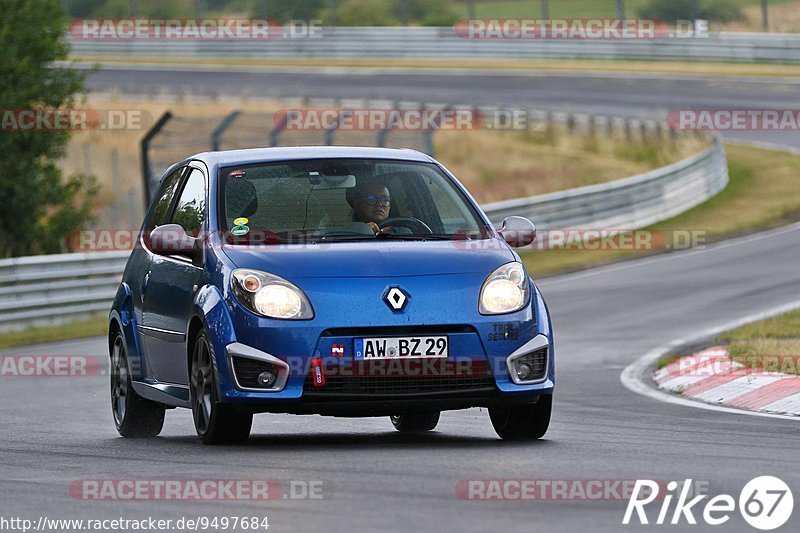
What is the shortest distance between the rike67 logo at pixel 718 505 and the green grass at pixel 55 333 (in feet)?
44.0

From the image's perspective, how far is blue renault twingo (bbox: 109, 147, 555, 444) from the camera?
805cm

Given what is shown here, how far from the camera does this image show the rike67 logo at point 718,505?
5910 millimetres

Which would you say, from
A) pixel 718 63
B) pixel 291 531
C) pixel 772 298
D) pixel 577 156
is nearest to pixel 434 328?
pixel 291 531

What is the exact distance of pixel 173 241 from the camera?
349 inches

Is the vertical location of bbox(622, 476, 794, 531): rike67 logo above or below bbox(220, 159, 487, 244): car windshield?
below

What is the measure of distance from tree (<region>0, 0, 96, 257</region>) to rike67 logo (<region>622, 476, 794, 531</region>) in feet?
66.7

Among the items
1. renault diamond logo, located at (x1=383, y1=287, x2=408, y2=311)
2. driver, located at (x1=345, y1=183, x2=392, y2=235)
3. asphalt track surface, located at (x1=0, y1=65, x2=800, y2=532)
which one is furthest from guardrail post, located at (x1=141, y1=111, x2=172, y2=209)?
renault diamond logo, located at (x1=383, y1=287, x2=408, y2=311)

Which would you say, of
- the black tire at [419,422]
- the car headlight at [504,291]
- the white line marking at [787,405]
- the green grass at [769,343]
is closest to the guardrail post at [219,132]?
the green grass at [769,343]

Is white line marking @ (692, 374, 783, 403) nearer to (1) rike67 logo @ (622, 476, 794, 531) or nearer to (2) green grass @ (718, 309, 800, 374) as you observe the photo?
(2) green grass @ (718, 309, 800, 374)

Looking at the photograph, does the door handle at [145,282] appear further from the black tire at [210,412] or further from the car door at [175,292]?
the black tire at [210,412]

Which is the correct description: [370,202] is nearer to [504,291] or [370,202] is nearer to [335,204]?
[335,204]

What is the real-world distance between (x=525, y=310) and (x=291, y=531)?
9.38 feet

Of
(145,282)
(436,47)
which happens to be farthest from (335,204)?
(436,47)

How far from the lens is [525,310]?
8.38m
